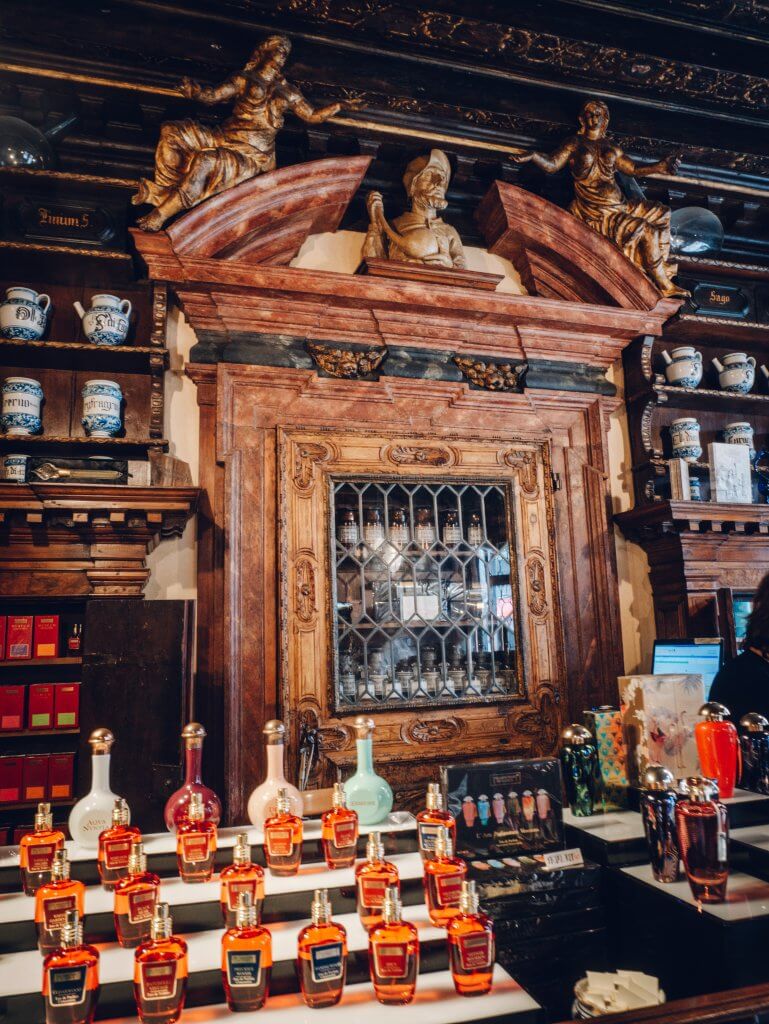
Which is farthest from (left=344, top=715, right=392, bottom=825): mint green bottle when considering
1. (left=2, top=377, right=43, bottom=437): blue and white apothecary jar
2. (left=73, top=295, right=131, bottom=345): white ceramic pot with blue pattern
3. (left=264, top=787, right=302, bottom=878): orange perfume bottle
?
(left=73, top=295, right=131, bottom=345): white ceramic pot with blue pattern

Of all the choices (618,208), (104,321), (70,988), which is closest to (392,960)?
(70,988)

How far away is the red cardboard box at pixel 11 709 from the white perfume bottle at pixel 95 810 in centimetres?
112

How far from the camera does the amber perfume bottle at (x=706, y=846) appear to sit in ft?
4.19

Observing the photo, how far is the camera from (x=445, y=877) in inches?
49.1

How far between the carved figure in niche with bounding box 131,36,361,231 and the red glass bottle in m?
2.53

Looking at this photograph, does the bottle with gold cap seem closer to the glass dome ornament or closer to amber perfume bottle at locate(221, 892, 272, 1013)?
amber perfume bottle at locate(221, 892, 272, 1013)

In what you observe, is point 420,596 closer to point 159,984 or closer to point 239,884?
point 239,884

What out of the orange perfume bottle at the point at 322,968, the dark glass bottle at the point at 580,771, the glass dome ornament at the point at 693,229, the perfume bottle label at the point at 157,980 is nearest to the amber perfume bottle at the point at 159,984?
the perfume bottle label at the point at 157,980

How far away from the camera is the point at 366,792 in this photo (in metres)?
1.70

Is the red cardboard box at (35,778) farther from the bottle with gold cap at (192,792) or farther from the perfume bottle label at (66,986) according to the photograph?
the perfume bottle label at (66,986)

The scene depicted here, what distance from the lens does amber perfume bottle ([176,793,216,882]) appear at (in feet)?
4.65

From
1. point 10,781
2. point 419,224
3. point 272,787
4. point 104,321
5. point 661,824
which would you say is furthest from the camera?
point 419,224

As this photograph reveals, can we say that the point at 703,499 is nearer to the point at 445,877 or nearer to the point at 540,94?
the point at 540,94

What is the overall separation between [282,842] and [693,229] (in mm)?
3660
